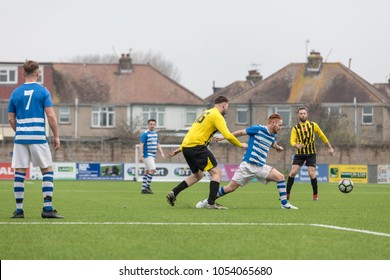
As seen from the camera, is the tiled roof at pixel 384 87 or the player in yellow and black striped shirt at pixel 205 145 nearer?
the player in yellow and black striped shirt at pixel 205 145

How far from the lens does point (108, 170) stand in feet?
153

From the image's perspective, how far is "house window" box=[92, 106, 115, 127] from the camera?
72.3 meters

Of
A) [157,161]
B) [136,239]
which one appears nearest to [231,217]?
[136,239]

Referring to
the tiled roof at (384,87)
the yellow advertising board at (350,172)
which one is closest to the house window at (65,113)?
the yellow advertising board at (350,172)

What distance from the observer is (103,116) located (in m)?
72.5

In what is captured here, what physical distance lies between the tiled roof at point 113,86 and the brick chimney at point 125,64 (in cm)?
34

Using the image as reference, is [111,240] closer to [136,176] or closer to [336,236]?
[336,236]

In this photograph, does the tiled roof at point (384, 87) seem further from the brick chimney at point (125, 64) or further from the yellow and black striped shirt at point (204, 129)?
the yellow and black striped shirt at point (204, 129)

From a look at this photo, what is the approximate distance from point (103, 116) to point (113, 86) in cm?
353

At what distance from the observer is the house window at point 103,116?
7231cm

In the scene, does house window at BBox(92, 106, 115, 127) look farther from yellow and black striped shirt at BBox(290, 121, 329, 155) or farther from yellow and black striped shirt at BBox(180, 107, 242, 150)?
yellow and black striped shirt at BBox(180, 107, 242, 150)

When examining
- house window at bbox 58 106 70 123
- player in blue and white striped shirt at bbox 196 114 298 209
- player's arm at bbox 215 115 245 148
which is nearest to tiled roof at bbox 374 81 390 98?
house window at bbox 58 106 70 123
